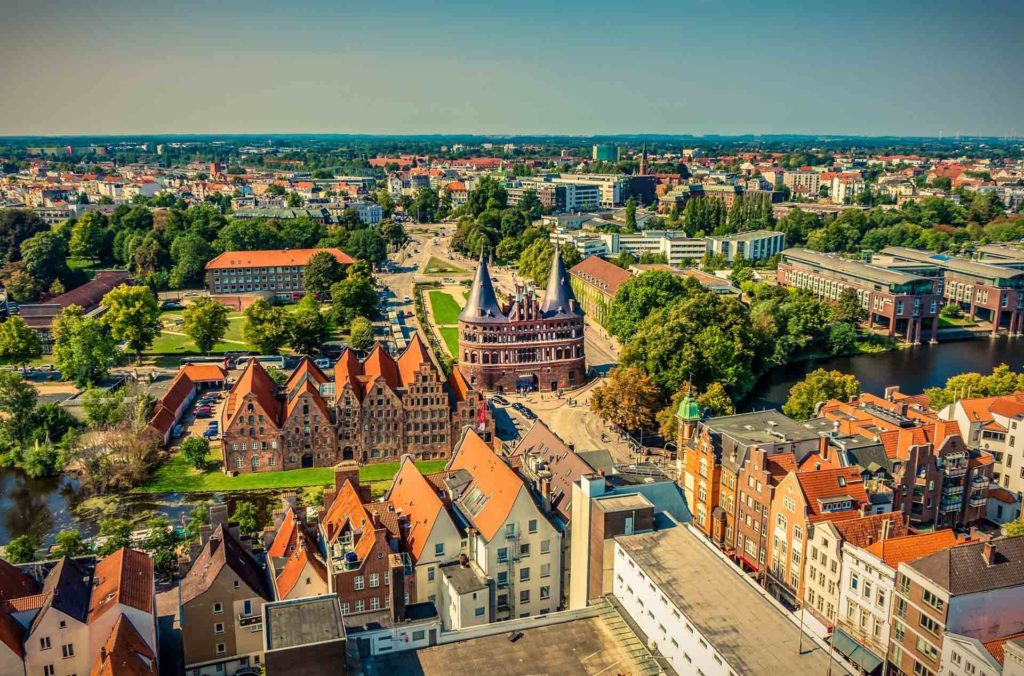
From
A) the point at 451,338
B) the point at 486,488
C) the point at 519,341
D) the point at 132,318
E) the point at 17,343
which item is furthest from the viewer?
the point at 451,338

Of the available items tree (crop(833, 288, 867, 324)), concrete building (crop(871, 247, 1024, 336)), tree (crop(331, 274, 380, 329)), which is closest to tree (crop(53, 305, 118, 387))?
tree (crop(331, 274, 380, 329))

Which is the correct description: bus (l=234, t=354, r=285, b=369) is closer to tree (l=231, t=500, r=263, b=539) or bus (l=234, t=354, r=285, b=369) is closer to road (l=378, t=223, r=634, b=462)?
road (l=378, t=223, r=634, b=462)

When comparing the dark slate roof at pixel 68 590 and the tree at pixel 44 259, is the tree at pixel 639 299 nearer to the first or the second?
the dark slate roof at pixel 68 590

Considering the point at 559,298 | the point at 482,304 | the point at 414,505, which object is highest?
the point at 559,298

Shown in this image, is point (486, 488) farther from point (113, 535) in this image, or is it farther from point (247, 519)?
point (113, 535)

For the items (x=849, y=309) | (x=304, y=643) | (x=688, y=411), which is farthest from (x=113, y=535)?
(x=849, y=309)

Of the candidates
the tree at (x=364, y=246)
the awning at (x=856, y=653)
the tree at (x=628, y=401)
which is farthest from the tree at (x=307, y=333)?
the awning at (x=856, y=653)

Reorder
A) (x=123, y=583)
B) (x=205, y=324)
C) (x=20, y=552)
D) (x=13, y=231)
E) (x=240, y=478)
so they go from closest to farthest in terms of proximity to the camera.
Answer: (x=123, y=583)
(x=20, y=552)
(x=240, y=478)
(x=205, y=324)
(x=13, y=231)
